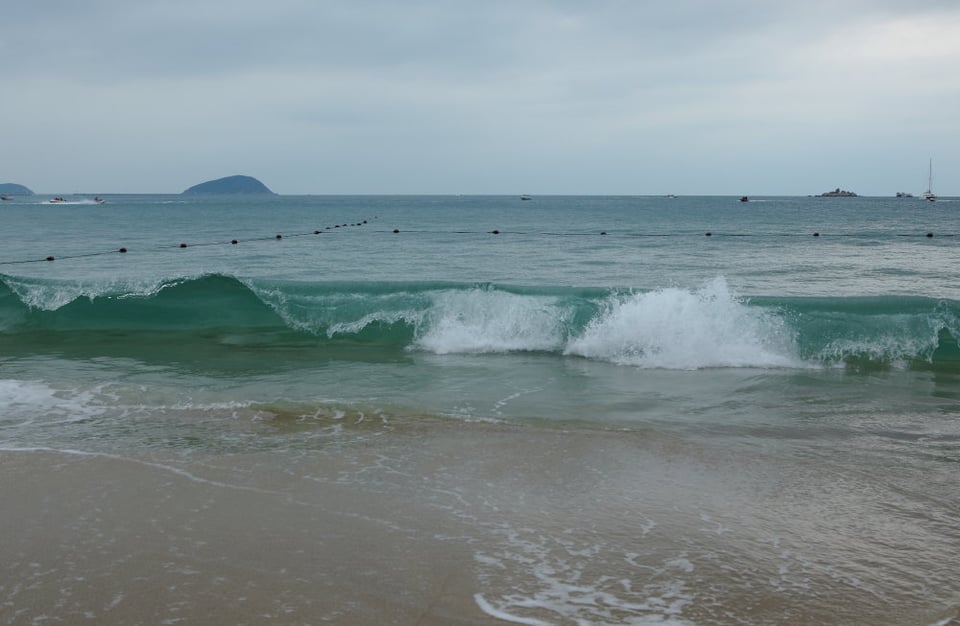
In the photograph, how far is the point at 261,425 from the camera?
8070mm

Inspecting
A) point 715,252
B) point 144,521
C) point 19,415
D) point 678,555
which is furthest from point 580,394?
point 715,252

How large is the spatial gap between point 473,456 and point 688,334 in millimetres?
6332

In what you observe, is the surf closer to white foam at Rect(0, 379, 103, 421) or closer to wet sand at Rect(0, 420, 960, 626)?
white foam at Rect(0, 379, 103, 421)

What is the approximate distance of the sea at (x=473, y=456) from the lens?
4.46m

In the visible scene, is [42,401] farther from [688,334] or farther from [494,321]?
[688,334]

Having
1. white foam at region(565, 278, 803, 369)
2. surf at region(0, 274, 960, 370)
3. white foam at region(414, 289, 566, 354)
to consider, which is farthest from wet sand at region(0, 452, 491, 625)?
white foam at region(414, 289, 566, 354)

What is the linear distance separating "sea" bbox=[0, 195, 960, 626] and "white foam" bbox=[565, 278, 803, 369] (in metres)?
0.05

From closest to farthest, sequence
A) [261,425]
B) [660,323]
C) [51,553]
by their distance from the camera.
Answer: [51,553] → [261,425] → [660,323]

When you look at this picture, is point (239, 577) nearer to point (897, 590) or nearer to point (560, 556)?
point (560, 556)

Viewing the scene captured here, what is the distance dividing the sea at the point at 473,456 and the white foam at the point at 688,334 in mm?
54

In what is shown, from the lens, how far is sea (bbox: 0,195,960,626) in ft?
14.6

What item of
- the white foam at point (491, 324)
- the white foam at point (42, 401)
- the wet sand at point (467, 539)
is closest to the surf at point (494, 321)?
the white foam at point (491, 324)

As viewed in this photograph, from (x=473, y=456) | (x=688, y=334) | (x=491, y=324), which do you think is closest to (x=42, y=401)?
(x=473, y=456)

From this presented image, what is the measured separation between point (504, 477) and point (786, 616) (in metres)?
2.65
